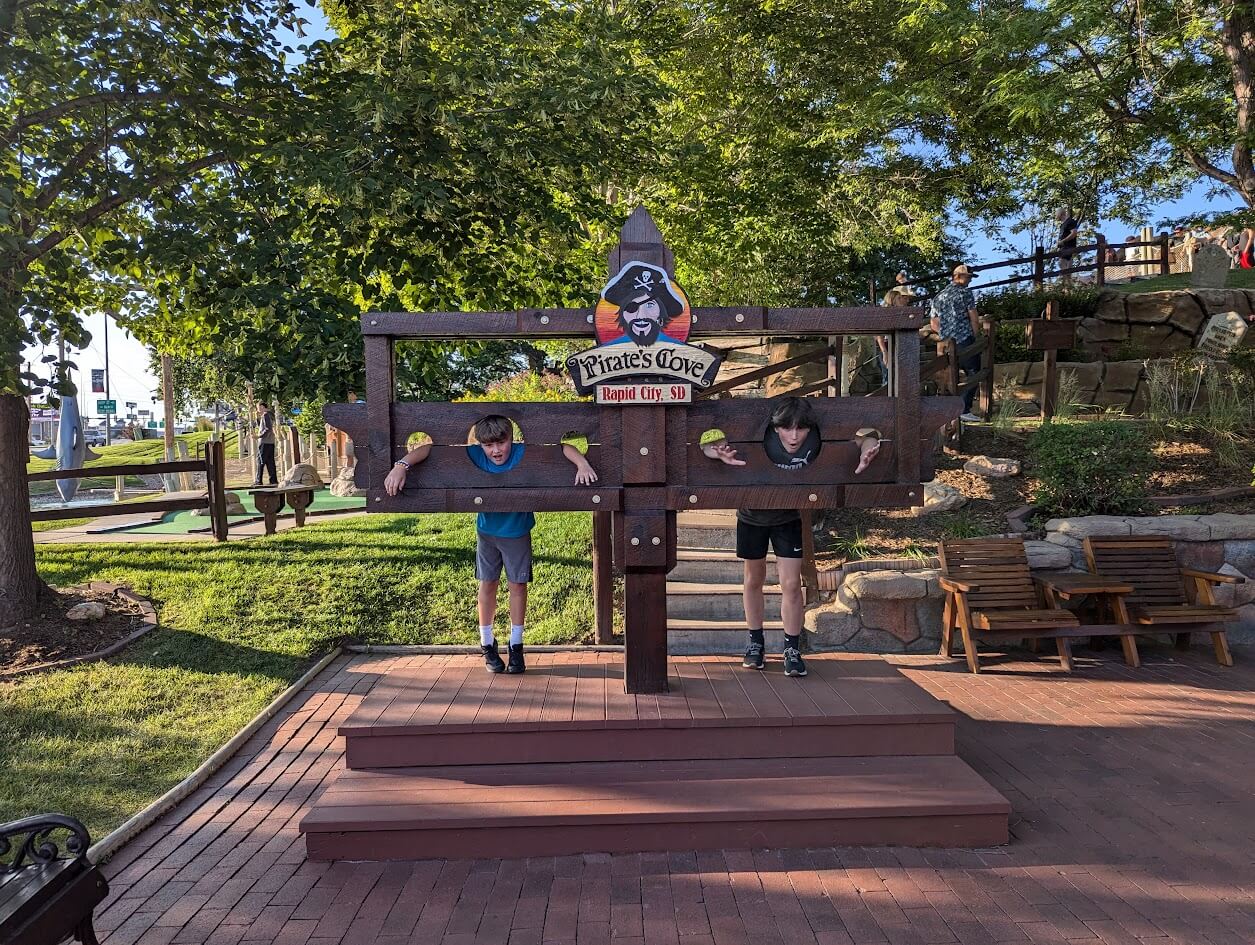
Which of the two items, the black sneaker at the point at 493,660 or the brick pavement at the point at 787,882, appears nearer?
the brick pavement at the point at 787,882

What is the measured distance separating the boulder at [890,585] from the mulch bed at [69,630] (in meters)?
6.03

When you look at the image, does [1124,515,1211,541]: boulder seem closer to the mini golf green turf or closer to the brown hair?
the brown hair

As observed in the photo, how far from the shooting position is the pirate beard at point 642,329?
425 cm

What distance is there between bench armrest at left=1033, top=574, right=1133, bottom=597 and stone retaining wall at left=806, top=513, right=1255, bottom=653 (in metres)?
0.39

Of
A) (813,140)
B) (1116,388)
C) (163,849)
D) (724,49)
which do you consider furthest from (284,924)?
(1116,388)

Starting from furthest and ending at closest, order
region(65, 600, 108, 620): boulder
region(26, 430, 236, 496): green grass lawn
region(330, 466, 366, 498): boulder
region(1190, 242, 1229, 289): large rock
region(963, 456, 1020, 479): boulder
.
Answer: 1. region(26, 430, 236, 496): green grass lawn
2. region(1190, 242, 1229, 289): large rock
3. region(330, 466, 366, 498): boulder
4. region(963, 456, 1020, 479): boulder
5. region(65, 600, 108, 620): boulder

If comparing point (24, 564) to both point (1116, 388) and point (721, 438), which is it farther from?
point (1116, 388)

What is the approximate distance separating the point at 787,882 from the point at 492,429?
246 centimetres

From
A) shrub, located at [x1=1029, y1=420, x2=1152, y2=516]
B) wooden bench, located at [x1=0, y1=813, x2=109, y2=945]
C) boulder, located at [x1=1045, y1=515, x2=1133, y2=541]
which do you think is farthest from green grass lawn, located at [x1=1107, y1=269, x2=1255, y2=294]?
wooden bench, located at [x1=0, y1=813, x2=109, y2=945]

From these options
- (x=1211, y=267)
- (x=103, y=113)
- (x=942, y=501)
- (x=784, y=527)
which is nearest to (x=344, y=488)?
(x=103, y=113)

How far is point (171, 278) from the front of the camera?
7.69 meters

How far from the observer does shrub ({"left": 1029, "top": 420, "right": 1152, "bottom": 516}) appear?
7859 mm

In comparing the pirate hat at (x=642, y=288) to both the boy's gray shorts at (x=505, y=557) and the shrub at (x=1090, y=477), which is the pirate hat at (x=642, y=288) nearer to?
the boy's gray shorts at (x=505, y=557)

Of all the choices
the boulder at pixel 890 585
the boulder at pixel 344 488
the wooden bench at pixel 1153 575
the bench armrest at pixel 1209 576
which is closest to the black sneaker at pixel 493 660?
the boulder at pixel 890 585
